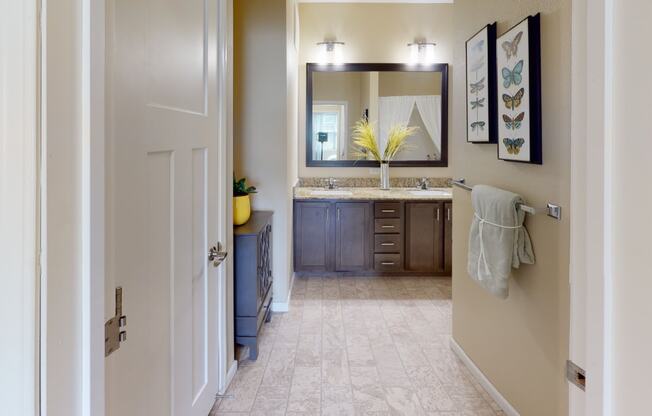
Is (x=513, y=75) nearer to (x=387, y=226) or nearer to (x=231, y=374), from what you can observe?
(x=231, y=374)

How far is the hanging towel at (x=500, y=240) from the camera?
2.18 metres

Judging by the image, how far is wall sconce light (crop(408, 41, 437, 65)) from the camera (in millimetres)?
5562

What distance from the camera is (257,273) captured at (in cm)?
313

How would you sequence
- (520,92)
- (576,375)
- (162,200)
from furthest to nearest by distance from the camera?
(520,92), (162,200), (576,375)

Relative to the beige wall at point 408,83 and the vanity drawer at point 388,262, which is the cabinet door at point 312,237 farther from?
the beige wall at point 408,83

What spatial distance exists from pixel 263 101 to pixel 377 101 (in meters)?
2.04

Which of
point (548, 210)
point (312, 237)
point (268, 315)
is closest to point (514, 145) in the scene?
point (548, 210)

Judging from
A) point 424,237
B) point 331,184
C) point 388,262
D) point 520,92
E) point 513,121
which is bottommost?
point 388,262

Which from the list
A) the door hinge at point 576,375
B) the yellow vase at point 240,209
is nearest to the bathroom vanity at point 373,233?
the yellow vase at point 240,209

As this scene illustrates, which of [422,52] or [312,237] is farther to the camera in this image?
[422,52]

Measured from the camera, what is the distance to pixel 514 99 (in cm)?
220

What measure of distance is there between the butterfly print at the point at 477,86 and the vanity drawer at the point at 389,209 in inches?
93.9

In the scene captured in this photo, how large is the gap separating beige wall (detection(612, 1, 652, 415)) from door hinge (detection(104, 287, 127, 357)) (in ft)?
2.87
